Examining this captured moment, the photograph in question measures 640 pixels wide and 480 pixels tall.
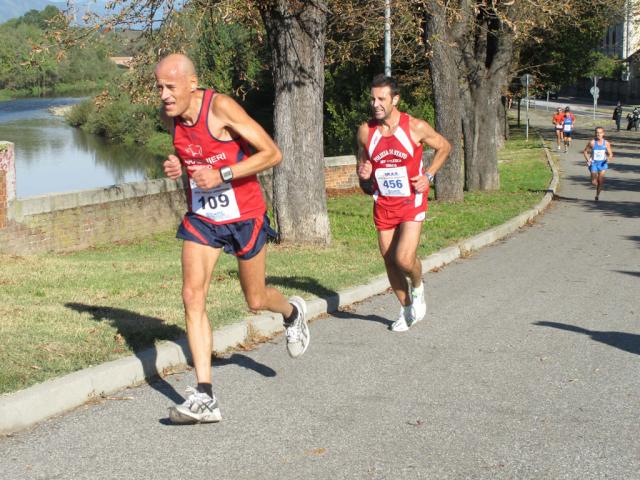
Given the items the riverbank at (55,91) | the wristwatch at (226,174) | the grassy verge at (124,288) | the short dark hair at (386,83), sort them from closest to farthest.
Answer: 1. the wristwatch at (226,174)
2. the grassy verge at (124,288)
3. the short dark hair at (386,83)
4. the riverbank at (55,91)

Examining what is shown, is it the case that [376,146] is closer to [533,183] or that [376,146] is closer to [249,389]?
[249,389]

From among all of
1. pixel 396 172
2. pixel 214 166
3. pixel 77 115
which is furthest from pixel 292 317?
pixel 77 115

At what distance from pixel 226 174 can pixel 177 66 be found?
0.69 metres

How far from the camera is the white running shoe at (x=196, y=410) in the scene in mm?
5688

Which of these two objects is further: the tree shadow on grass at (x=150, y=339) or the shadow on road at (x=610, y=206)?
the shadow on road at (x=610, y=206)

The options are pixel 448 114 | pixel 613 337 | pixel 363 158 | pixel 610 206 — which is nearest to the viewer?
pixel 613 337

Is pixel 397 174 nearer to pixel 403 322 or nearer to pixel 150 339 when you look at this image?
pixel 403 322


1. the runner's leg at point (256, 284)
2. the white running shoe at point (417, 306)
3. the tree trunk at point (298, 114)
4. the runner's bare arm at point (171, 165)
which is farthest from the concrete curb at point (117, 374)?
the tree trunk at point (298, 114)

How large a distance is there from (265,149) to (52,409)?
1.95 metres

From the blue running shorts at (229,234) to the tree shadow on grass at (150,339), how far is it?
101cm


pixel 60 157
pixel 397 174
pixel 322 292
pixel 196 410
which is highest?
pixel 397 174

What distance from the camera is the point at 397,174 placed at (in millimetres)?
8656

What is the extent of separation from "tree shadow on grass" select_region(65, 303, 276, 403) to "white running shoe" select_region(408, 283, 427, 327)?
1.75m

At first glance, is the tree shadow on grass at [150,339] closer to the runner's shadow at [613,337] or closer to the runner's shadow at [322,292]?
the runner's shadow at [322,292]
